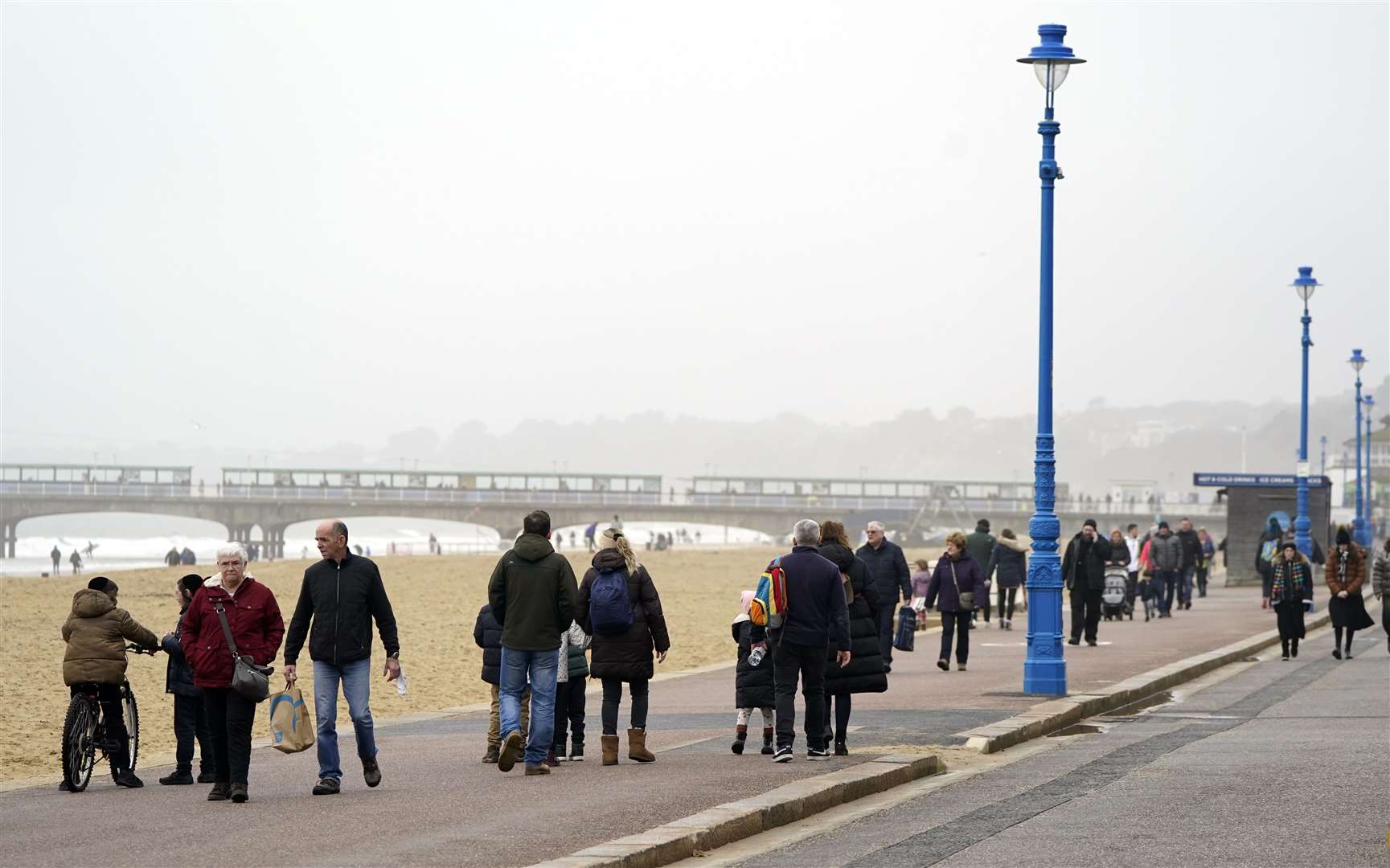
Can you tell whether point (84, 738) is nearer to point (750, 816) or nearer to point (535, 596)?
→ point (535, 596)

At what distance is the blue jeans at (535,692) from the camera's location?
1210 centimetres

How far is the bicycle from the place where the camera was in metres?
11.9

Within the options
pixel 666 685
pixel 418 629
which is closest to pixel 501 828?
pixel 666 685

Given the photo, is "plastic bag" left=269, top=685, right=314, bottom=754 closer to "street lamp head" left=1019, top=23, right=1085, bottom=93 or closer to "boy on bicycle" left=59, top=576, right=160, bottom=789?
"boy on bicycle" left=59, top=576, right=160, bottom=789

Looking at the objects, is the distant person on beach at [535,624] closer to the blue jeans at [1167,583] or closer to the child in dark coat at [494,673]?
the child in dark coat at [494,673]

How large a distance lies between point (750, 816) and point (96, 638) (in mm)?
5073

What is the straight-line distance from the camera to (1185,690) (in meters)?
19.2

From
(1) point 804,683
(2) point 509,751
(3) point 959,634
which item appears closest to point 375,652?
(3) point 959,634

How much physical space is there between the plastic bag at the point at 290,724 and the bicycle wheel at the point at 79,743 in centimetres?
162

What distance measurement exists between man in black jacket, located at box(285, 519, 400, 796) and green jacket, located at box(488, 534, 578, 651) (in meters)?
0.92

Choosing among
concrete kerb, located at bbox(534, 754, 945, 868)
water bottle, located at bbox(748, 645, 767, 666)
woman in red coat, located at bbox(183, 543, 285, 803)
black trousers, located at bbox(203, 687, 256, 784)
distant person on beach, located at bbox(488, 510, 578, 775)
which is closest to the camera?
concrete kerb, located at bbox(534, 754, 945, 868)

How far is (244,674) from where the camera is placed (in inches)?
437

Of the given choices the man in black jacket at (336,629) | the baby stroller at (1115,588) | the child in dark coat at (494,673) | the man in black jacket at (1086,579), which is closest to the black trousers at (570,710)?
the child in dark coat at (494,673)

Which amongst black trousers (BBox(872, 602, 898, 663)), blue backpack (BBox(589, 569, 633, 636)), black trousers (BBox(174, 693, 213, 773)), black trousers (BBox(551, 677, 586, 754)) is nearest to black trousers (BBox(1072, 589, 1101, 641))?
black trousers (BBox(872, 602, 898, 663))
